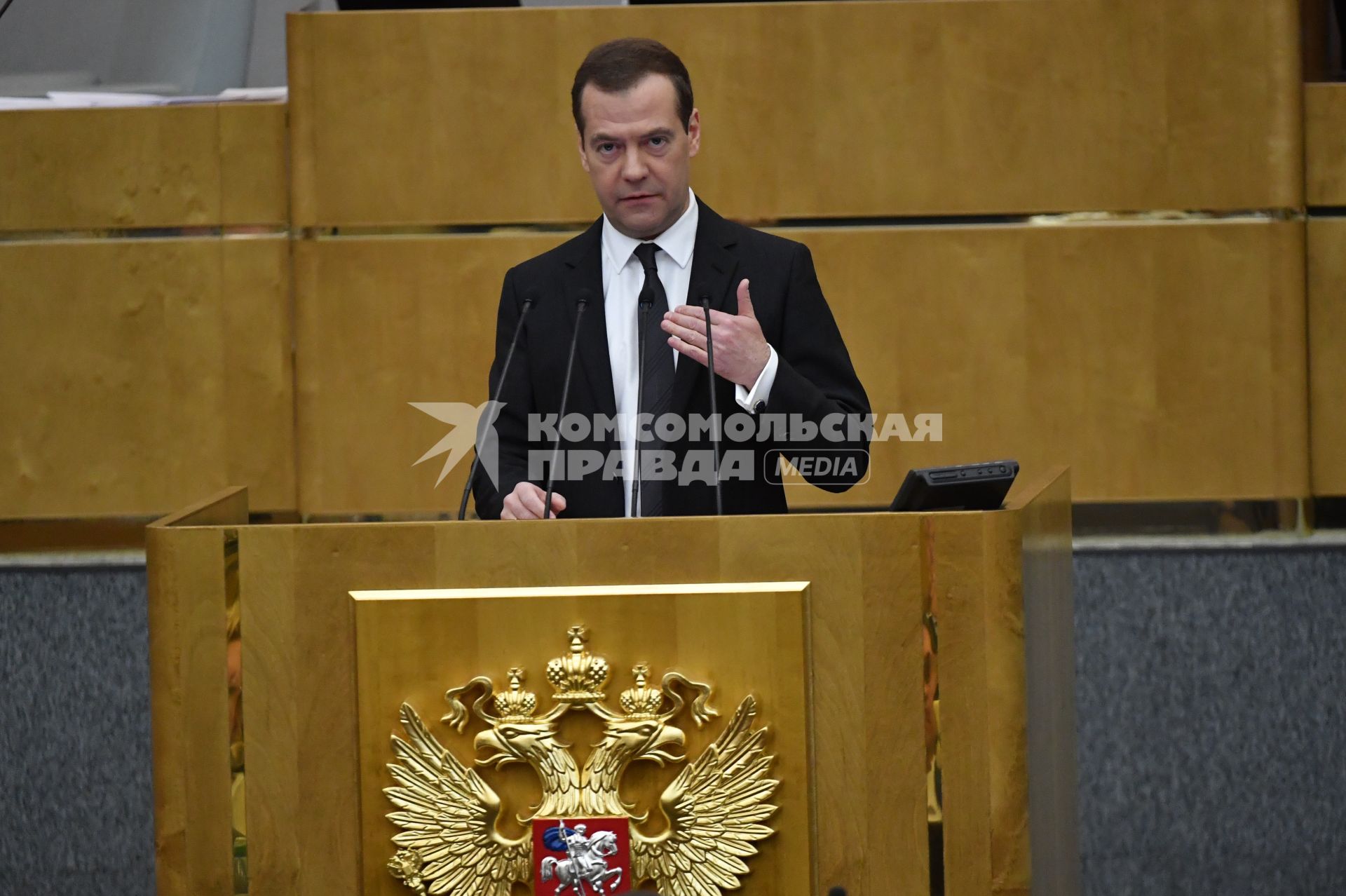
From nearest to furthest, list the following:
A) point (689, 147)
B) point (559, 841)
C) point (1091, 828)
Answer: point (559, 841) < point (689, 147) < point (1091, 828)

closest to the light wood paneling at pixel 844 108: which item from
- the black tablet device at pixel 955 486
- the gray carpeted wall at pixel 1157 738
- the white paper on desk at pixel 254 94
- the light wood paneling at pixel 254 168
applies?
the light wood paneling at pixel 254 168

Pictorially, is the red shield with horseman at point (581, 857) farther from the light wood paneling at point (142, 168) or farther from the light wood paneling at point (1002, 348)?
the light wood paneling at point (142, 168)

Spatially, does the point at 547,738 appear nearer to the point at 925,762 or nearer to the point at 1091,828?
the point at 925,762

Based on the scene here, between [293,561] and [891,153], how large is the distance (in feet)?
6.90

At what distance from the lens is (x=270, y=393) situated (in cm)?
319

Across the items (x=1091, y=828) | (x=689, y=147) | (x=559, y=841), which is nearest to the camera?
(x=559, y=841)

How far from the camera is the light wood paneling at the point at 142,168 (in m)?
3.20

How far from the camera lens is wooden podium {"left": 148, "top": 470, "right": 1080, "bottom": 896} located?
4.50 ft

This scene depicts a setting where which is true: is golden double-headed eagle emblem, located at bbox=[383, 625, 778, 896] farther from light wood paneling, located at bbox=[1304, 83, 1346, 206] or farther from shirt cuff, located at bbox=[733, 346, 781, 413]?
light wood paneling, located at bbox=[1304, 83, 1346, 206]

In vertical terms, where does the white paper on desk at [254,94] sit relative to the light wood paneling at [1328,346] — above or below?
above

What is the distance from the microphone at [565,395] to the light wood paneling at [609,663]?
0.46 ft

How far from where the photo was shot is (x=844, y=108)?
316 cm

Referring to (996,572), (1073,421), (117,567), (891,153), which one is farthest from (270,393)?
(996,572)

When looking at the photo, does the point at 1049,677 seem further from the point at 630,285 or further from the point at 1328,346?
the point at 1328,346
